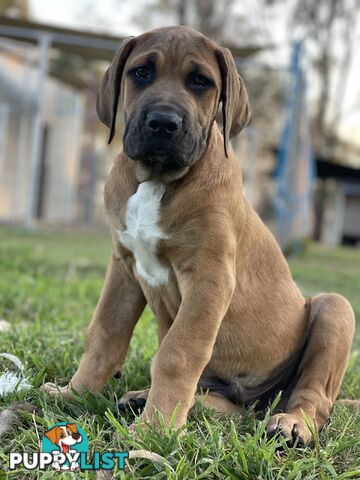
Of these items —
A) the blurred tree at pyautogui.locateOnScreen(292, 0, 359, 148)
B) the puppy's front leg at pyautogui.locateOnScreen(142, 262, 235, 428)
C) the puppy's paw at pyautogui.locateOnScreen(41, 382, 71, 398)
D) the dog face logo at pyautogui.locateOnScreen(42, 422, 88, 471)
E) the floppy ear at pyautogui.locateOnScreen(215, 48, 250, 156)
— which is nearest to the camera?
the dog face logo at pyautogui.locateOnScreen(42, 422, 88, 471)

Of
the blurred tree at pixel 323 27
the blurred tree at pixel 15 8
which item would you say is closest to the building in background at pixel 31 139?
the blurred tree at pixel 15 8

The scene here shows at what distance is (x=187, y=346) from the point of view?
88.8 inches

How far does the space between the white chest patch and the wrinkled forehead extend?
20.1 inches

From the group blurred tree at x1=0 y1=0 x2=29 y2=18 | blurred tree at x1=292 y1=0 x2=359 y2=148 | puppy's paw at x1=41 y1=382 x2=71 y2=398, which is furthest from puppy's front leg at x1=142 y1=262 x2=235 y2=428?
blurred tree at x1=292 y1=0 x2=359 y2=148

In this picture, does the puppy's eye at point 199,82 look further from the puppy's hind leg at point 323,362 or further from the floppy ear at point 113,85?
the puppy's hind leg at point 323,362

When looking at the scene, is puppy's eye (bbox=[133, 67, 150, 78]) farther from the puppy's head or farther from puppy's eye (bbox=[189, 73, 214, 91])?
puppy's eye (bbox=[189, 73, 214, 91])

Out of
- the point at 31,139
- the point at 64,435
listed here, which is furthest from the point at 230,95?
the point at 31,139

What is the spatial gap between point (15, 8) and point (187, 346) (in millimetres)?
22489

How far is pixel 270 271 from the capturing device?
283 centimetres

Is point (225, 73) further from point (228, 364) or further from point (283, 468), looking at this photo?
point (283, 468)

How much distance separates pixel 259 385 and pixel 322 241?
3107cm

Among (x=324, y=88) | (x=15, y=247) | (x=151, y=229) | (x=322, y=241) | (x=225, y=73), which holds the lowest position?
(x=322, y=241)

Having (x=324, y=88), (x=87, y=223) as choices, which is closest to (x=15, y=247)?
(x=87, y=223)

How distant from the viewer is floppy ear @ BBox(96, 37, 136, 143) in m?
2.67
